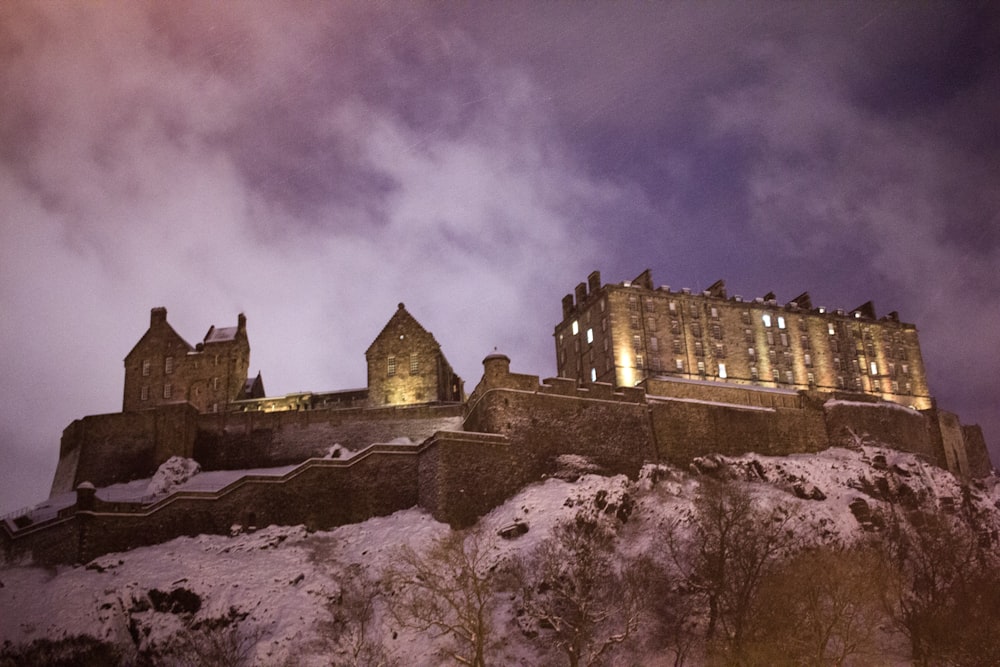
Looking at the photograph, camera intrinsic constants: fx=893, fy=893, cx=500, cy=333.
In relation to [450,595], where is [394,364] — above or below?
above

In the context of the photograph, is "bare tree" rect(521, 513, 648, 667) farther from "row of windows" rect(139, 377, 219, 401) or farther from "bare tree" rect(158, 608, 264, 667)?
"row of windows" rect(139, 377, 219, 401)

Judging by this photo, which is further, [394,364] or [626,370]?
[626,370]

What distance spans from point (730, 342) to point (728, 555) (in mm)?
42516

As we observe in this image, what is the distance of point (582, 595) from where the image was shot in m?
36.4

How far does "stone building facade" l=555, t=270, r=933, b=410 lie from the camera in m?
76.9

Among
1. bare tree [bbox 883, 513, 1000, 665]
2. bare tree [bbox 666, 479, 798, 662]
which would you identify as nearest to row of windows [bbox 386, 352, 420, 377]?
bare tree [bbox 666, 479, 798, 662]

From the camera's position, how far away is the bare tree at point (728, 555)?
3816 cm

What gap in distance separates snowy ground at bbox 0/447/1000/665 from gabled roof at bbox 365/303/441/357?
22599mm

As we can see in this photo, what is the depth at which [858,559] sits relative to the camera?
44.4 metres

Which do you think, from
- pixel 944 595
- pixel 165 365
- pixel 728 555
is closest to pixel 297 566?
pixel 728 555

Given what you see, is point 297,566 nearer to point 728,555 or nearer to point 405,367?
point 728,555

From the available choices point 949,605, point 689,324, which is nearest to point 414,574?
point 949,605

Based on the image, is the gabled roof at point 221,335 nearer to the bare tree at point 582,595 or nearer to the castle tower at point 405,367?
the castle tower at point 405,367

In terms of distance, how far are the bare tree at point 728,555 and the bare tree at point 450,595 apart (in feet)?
30.3
